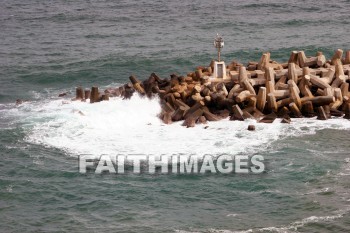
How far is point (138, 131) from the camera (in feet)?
129

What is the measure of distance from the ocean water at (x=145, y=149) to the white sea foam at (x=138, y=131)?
56 mm

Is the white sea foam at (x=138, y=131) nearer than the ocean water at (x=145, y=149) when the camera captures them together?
No

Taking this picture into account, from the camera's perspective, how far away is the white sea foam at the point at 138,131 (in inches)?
1435

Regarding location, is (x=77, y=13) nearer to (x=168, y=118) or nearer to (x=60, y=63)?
(x=60, y=63)

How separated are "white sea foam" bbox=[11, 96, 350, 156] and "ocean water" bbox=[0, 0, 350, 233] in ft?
0.18

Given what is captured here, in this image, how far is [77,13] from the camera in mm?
78938

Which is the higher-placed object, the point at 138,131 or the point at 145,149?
the point at 138,131

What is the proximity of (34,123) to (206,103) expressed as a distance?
8262 mm

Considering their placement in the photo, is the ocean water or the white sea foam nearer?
the ocean water

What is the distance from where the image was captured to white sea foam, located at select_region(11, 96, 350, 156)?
36438mm

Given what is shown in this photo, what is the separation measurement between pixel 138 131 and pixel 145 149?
9.71ft

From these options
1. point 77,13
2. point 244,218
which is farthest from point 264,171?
point 77,13

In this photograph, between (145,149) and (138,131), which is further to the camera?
(138,131)

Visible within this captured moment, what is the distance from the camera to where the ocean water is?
29.9 m
